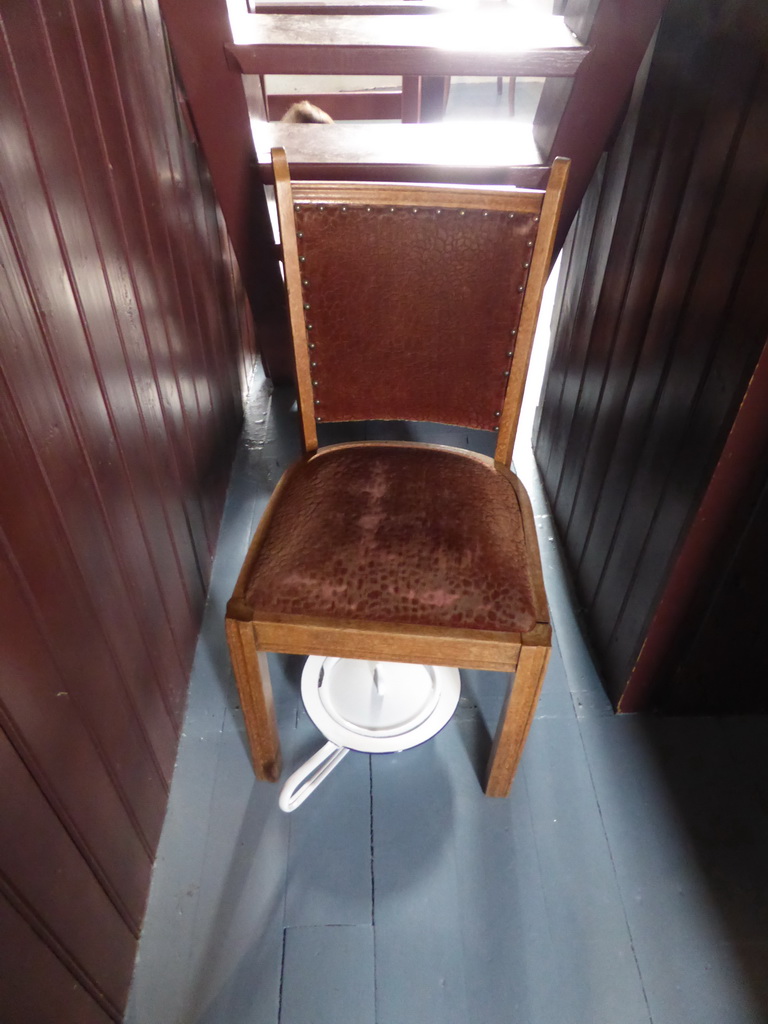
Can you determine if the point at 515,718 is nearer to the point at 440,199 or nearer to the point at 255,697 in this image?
the point at 255,697

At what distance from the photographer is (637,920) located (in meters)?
1.12

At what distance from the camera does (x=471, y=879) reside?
3.84 feet

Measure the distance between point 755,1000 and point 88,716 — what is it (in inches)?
41.1

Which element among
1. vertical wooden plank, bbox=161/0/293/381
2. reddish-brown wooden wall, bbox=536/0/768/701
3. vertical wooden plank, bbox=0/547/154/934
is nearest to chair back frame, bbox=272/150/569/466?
reddish-brown wooden wall, bbox=536/0/768/701

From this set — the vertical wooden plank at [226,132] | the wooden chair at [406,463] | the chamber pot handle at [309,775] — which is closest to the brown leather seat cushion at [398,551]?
the wooden chair at [406,463]

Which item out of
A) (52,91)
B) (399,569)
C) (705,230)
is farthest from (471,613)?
(52,91)

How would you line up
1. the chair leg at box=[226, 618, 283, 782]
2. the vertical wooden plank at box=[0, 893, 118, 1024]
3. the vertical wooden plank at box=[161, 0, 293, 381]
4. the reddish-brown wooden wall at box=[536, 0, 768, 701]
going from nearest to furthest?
the vertical wooden plank at box=[0, 893, 118, 1024] < the reddish-brown wooden wall at box=[536, 0, 768, 701] < the chair leg at box=[226, 618, 283, 782] < the vertical wooden plank at box=[161, 0, 293, 381]

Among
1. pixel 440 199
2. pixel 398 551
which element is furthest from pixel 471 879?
pixel 440 199

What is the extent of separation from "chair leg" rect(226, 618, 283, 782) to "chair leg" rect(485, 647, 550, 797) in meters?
0.38

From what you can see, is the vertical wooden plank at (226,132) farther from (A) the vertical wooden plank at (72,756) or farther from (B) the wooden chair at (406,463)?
(A) the vertical wooden plank at (72,756)

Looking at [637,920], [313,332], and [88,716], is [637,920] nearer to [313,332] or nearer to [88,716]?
[88,716]

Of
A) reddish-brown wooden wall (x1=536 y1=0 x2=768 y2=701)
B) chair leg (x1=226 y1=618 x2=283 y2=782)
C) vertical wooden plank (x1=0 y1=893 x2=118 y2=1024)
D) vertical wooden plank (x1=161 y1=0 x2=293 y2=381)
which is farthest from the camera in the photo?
vertical wooden plank (x1=161 y1=0 x2=293 y2=381)

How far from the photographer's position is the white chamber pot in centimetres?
124

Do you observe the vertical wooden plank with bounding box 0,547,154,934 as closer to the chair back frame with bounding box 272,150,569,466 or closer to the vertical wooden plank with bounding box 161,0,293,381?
the chair back frame with bounding box 272,150,569,466
